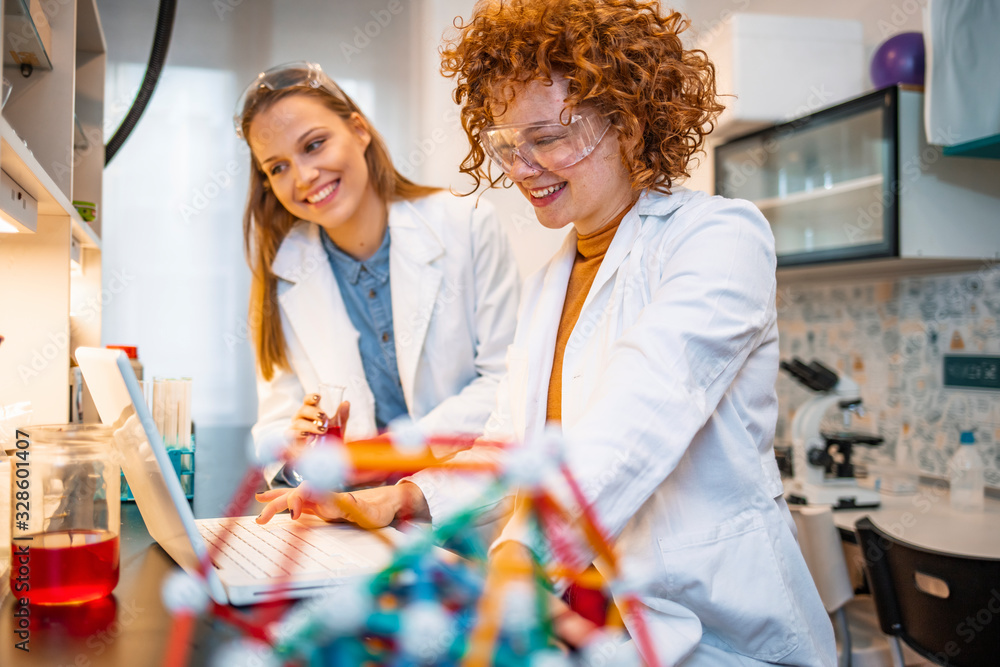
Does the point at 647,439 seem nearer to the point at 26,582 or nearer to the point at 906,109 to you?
the point at 26,582

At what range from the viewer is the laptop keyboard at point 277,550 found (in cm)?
Answer: 75

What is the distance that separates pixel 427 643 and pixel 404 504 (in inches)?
28.4

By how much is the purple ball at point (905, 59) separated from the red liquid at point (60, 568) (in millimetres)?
2288

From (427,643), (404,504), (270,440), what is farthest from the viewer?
(270,440)

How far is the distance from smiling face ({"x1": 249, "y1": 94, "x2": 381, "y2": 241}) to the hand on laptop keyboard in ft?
2.60

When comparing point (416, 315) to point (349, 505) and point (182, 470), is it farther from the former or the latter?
point (349, 505)

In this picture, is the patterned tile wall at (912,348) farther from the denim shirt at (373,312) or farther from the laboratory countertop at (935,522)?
the denim shirt at (373,312)

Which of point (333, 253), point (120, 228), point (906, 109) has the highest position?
point (906, 109)

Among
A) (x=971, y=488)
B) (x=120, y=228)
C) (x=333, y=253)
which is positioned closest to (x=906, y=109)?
(x=971, y=488)

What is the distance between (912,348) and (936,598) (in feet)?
3.93

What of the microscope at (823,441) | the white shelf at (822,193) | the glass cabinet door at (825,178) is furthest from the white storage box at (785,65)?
the microscope at (823,441)

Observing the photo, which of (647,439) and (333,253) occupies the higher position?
(333,253)

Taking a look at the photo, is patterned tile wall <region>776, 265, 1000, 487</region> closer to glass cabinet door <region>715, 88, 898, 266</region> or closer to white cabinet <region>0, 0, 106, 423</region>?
glass cabinet door <region>715, 88, 898, 266</region>

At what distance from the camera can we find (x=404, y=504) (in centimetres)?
105
